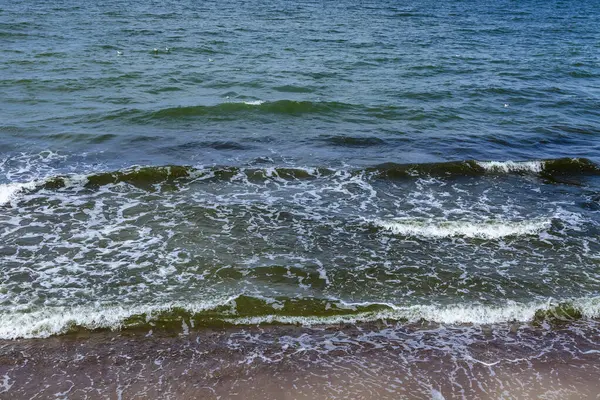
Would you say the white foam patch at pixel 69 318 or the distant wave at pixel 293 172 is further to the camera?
the distant wave at pixel 293 172

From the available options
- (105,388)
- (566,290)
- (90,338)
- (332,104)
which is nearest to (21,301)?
(90,338)

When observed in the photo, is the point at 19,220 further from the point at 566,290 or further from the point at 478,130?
the point at 478,130

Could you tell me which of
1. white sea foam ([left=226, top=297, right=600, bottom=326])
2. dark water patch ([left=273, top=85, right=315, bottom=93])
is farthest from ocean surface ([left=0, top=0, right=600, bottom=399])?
dark water patch ([left=273, top=85, right=315, bottom=93])

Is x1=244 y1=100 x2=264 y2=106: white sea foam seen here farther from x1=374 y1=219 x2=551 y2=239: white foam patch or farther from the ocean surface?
x1=374 y1=219 x2=551 y2=239: white foam patch

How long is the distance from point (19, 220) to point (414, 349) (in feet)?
25.8

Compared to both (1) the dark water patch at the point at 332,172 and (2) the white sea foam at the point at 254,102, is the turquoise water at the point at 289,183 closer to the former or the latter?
(1) the dark water patch at the point at 332,172

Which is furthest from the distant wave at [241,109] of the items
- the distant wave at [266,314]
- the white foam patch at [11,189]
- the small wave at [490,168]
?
the distant wave at [266,314]

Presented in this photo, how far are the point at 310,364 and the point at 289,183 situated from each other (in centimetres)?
640

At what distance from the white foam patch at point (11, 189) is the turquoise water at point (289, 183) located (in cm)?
5

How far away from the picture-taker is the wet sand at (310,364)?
7.47m

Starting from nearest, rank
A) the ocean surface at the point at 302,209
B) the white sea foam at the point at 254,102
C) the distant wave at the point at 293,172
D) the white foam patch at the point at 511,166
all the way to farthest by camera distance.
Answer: the ocean surface at the point at 302,209, the distant wave at the point at 293,172, the white foam patch at the point at 511,166, the white sea foam at the point at 254,102

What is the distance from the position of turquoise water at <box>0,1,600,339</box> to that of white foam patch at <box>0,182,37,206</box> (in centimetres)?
5

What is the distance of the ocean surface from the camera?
850 centimetres

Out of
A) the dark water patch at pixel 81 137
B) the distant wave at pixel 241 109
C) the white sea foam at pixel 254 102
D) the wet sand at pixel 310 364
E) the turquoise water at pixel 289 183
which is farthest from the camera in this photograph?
the white sea foam at pixel 254 102
